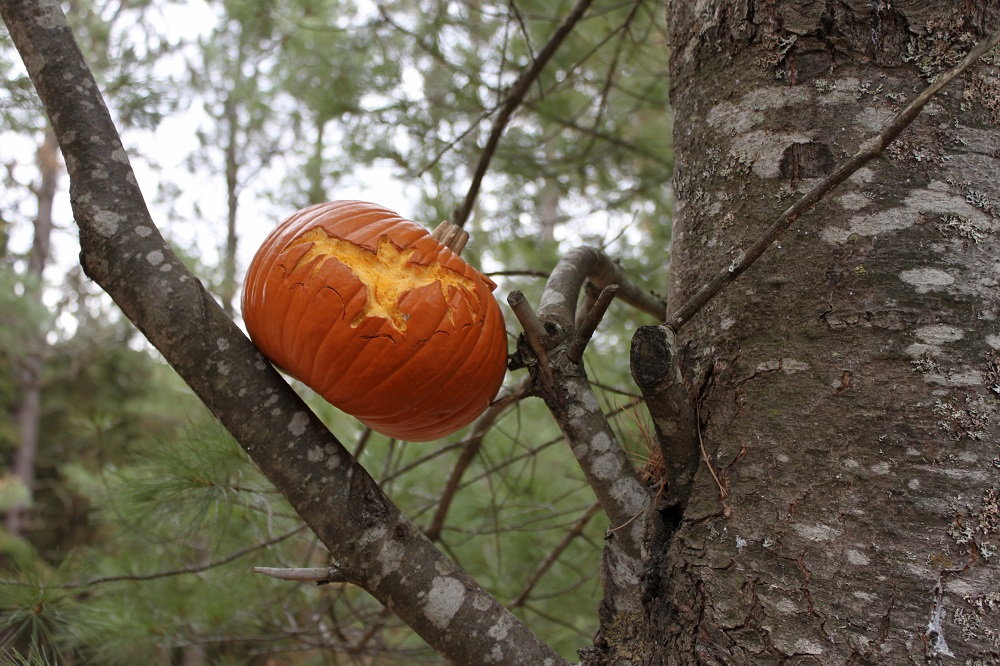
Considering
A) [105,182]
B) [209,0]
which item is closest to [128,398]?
[209,0]

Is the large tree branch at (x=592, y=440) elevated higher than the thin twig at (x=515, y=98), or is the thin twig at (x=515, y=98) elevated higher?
the thin twig at (x=515, y=98)

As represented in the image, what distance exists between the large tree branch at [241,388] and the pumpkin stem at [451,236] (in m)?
0.38

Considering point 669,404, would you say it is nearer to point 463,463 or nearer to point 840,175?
point 840,175

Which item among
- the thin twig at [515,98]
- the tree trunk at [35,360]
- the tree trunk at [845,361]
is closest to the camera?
the tree trunk at [845,361]

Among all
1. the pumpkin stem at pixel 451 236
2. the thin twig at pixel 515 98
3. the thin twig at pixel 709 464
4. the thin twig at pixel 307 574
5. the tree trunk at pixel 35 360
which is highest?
the tree trunk at pixel 35 360

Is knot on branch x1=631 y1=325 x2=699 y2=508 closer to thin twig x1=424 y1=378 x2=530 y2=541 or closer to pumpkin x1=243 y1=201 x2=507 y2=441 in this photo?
pumpkin x1=243 y1=201 x2=507 y2=441

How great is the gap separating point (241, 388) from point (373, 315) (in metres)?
A: 0.21

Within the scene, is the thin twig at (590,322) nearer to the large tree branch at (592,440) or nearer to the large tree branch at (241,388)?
the large tree branch at (592,440)

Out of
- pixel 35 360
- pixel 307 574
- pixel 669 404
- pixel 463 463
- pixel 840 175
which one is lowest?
pixel 307 574

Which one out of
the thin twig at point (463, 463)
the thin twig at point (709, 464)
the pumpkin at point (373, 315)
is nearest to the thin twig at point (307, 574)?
the pumpkin at point (373, 315)

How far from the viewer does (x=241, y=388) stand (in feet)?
3.09

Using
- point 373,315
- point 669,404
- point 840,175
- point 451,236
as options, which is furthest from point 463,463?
point 840,175

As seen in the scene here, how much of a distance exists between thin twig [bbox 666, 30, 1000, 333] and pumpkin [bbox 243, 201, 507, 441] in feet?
1.09

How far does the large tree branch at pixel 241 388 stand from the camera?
91 centimetres
